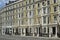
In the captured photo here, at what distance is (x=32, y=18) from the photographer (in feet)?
98.0

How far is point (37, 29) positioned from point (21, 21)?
15.2 feet

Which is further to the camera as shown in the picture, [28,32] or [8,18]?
[8,18]

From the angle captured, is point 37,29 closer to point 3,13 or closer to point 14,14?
point 14,14

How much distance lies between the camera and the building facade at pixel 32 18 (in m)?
26.0

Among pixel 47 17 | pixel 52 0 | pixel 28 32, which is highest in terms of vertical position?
pixel 52 0

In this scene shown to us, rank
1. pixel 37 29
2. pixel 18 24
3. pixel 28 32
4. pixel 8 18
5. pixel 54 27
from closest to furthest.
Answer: pixel 54 27
pixel 37 29
pixel 28 32
pixel 18 24
pixel 8 18

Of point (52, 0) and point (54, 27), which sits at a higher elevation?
point (52, 0)

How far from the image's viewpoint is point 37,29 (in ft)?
94.1

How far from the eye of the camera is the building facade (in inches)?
1025

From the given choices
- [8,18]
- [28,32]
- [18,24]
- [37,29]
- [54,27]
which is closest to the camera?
[54,27]

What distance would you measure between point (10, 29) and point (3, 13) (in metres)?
4.96

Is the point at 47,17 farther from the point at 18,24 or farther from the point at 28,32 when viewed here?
the point at 18,24

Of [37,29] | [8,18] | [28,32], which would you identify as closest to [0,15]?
[8,18]

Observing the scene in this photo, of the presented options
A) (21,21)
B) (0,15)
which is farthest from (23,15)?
(0,15)
